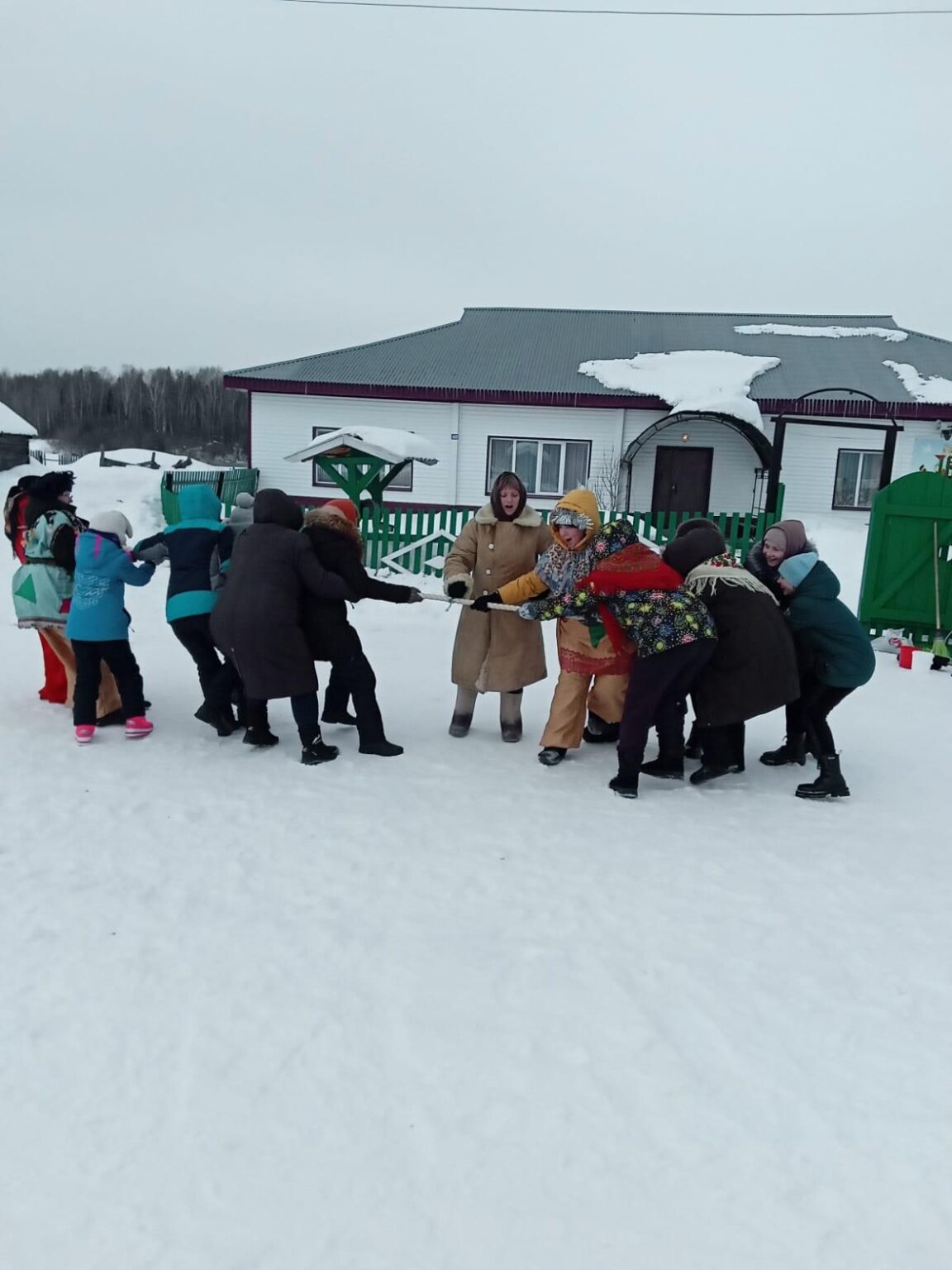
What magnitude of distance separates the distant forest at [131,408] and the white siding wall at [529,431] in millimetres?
43864

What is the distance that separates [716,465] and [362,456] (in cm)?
885

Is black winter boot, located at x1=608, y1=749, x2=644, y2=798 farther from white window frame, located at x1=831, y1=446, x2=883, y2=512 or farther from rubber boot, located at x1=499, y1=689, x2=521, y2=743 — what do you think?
white window frame, located at x1=831, y1=446, x2=883, y2=512

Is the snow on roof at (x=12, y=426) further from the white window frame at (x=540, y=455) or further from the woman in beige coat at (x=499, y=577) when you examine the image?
the woman in beige coat at (x=499, y=577)

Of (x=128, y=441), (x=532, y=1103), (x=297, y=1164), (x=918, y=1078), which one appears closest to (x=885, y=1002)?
(x=918, y=1078)

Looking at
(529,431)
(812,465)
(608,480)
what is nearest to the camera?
(608,480)

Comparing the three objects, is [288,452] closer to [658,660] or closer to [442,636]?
[442,636]

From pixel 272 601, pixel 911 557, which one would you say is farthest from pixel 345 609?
pixel 911 557

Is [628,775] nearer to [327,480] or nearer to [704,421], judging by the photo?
[704,421]

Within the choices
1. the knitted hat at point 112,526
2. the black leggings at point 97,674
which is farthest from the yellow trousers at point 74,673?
the knitted hat at point 112,526

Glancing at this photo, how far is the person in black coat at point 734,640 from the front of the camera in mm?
4500

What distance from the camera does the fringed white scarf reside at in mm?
4578

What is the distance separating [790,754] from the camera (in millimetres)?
5168

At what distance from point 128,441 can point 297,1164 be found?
67.0 meters

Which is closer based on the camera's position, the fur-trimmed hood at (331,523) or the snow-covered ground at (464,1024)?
the snow-covered ground at (464,1024)
